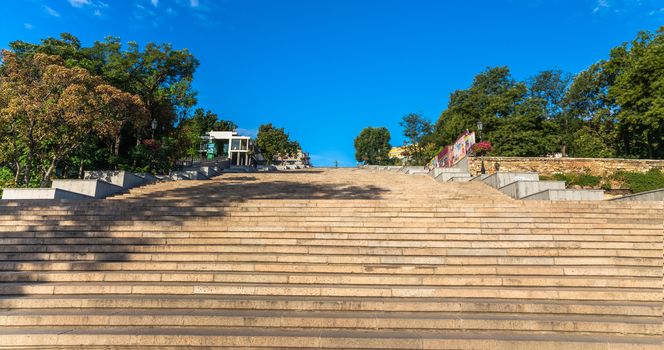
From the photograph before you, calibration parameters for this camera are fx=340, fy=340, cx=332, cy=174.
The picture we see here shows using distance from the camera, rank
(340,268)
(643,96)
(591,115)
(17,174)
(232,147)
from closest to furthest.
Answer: (340,268), (17,174), (643,96), (591,115), (232,147)

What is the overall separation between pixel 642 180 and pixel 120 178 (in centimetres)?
2608

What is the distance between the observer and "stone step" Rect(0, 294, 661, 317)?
17.0ft

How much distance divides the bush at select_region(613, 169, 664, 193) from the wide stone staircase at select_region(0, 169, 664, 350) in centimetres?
1144

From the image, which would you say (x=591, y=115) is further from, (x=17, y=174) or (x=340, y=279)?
(x=17, y=174)

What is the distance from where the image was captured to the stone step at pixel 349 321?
4805 millimetres

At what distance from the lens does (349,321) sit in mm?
4879

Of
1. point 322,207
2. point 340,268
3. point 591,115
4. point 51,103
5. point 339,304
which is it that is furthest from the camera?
point 591,115

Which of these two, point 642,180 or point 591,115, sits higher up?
point 591,115

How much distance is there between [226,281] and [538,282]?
218 inches

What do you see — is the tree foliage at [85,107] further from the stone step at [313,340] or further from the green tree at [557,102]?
the green tree at [557,102]

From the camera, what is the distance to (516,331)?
15.8ft

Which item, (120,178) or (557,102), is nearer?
(120,178)

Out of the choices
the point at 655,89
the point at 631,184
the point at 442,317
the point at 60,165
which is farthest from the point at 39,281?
the point at 655,89

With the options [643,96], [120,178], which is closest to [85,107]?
[120,178]
